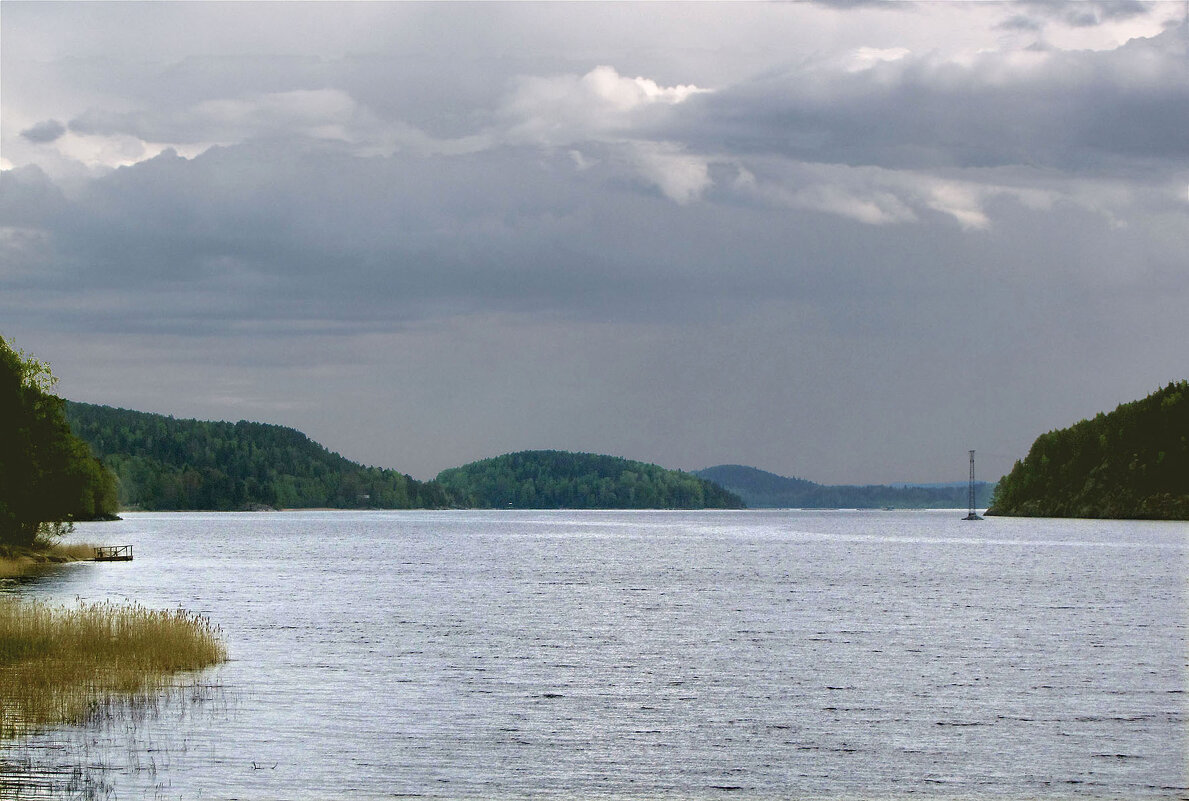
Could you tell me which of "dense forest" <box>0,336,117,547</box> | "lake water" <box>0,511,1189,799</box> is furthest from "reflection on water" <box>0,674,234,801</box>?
"dense forest" <box>0,336,117,547</box>

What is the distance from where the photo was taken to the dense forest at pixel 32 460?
86375 millimetres

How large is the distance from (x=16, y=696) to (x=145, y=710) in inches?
137

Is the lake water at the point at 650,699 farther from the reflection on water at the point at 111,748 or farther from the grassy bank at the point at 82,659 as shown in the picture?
the grassy bank at the point at 82,659

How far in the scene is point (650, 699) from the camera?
40.8 m

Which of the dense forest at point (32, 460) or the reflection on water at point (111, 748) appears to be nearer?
the reflection on water at point (111, 748)

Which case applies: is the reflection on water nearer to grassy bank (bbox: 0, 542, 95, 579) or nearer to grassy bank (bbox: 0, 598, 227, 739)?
grassy bank (bbox: 0, 598, 227, 739)

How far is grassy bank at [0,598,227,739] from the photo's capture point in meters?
34.9

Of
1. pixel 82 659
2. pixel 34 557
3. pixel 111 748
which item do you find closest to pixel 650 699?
pixel 111 748

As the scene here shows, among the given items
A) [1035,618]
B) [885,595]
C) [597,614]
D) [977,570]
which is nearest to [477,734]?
[597,614]

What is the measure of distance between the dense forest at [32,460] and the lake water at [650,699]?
7084 mm

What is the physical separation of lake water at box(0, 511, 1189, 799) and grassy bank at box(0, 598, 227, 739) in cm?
151

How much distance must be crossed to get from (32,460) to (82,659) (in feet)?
173

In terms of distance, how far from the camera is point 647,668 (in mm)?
48781

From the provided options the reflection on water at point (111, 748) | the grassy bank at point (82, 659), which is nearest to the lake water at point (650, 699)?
the reflection on water at point (111, 748)
